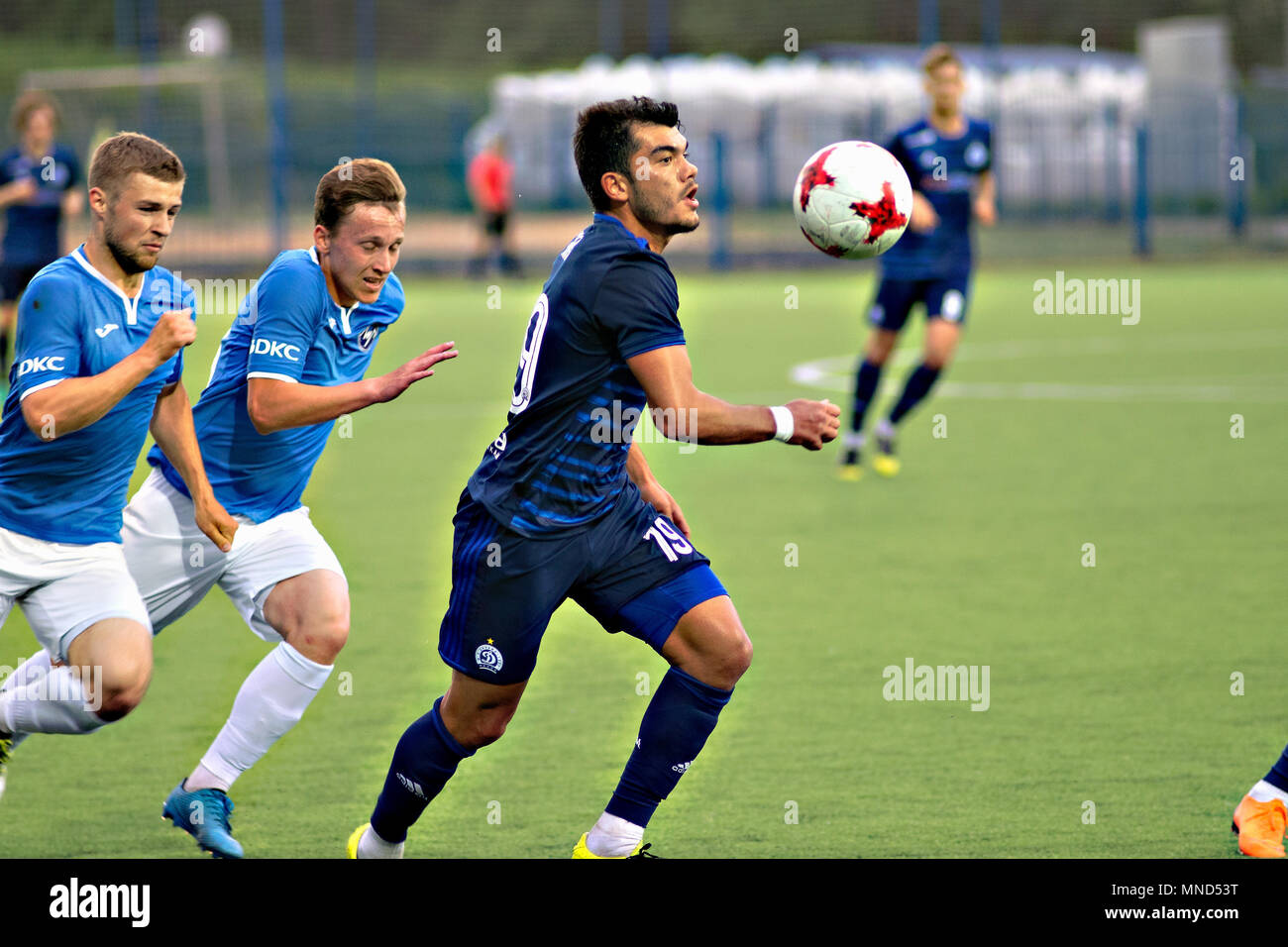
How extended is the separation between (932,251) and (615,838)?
277 inches

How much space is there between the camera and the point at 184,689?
687 cm

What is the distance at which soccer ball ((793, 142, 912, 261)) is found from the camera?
5371mm

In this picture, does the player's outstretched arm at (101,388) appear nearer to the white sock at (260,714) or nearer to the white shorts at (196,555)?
the white shorts at (196,555)

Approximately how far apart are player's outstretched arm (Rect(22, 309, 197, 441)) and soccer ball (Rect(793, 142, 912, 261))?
1.96 meters

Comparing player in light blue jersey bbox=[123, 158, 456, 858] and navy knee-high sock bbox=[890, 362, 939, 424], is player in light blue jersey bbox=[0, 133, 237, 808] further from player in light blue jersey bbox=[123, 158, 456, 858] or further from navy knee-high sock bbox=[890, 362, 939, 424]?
navy knee-high sock bbox=[890, 362, 939, 424]

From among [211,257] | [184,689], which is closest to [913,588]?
[184,689]

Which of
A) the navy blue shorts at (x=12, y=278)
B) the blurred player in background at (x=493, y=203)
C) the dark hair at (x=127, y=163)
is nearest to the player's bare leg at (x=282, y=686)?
the dark hair at (x=127, y=163)

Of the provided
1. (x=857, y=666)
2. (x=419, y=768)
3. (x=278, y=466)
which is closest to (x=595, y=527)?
(x=419, y=768)

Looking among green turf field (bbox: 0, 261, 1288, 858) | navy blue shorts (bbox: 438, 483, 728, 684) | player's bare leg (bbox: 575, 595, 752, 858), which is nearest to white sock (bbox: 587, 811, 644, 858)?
player's bare leg (bbox: 575, 595, 752, 858)

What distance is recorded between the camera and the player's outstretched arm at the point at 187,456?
195 inches

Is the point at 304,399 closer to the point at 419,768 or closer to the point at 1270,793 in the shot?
the point at 419,768

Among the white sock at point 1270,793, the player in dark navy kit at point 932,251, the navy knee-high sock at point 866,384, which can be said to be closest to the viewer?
the white sock at point 1270,793

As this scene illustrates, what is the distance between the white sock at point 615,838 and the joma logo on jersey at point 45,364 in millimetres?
1860
